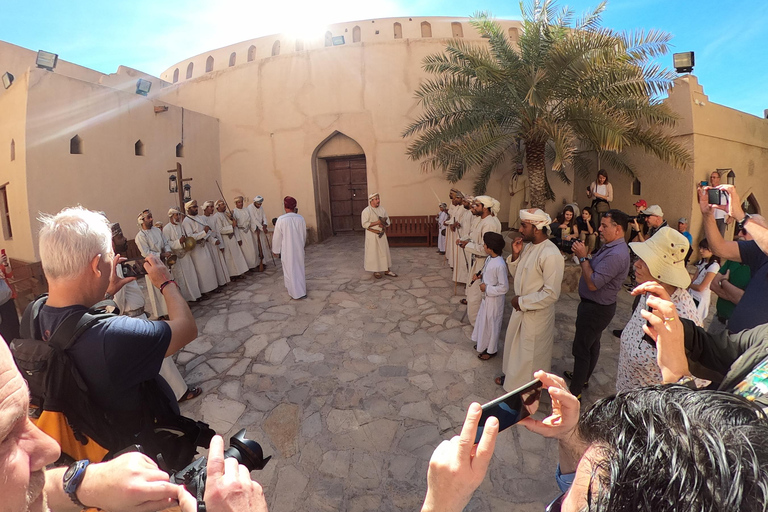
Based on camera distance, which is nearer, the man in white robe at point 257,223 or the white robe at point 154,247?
the white robe at point 154,247

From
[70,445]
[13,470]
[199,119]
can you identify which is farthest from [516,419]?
[199,119]

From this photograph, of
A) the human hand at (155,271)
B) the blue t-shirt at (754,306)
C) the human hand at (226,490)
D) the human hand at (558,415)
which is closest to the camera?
the human hand at (226,490)

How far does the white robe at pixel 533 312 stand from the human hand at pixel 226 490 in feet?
9.77

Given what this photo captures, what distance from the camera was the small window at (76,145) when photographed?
286 inches

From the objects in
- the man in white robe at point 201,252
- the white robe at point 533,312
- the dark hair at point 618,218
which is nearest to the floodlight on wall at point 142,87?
the man in white robe at point 201,252

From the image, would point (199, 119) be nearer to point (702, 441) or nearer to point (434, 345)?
point (434, 345)

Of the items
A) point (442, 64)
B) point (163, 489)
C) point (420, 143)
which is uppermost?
point (442, 64)

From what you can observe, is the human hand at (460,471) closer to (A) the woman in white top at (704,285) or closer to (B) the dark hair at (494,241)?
(B) the dark hair at (494,241)

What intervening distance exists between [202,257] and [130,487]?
652 cm

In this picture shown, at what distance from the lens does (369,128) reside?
10.9 m

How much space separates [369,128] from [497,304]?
8171 millimetres

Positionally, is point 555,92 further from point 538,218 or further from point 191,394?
point 191,394

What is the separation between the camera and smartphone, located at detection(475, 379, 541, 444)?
100cm

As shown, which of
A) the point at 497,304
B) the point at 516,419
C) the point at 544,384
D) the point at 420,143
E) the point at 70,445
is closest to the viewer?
the point at 516,419
